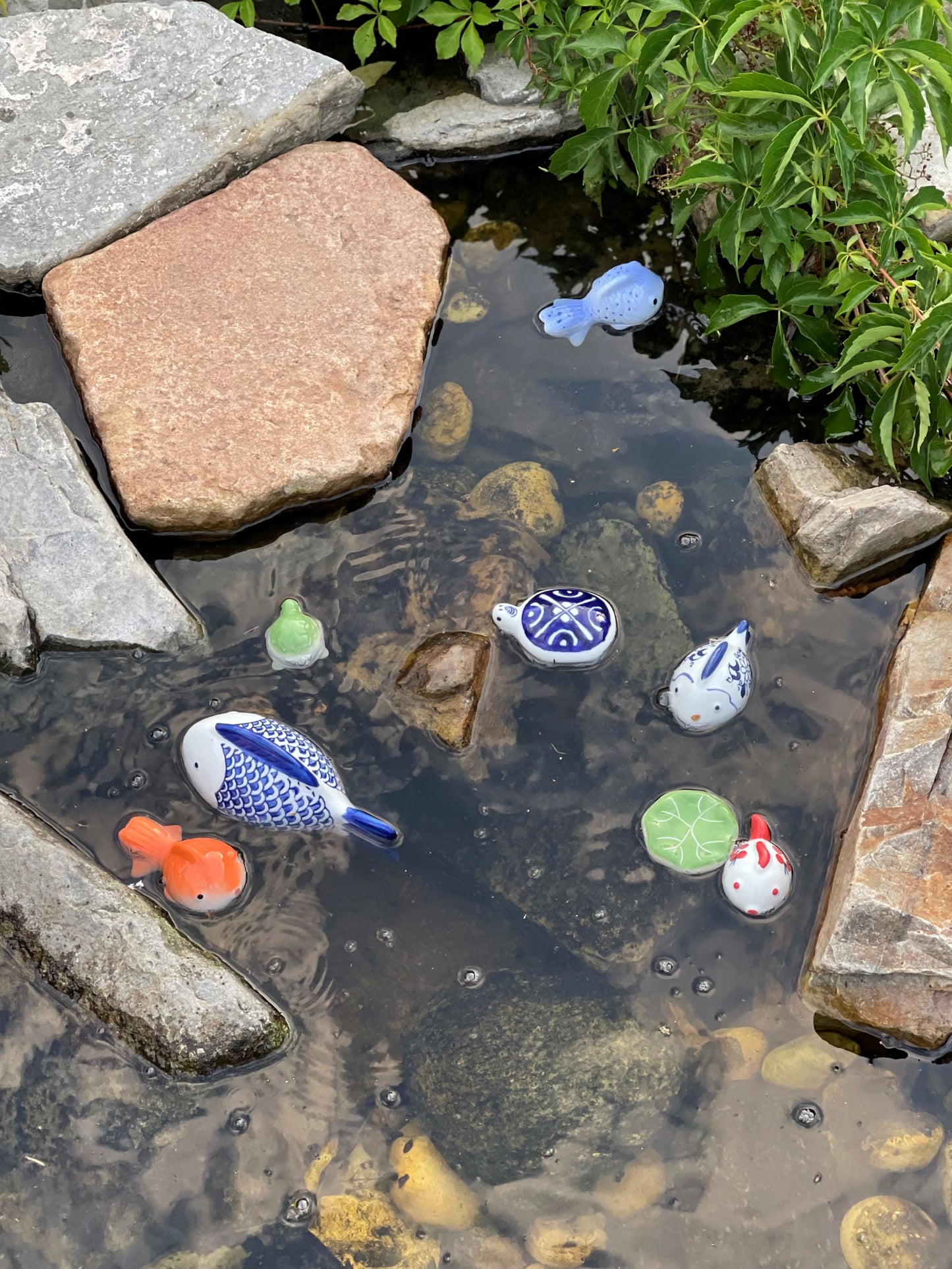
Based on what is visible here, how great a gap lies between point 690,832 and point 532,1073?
2.81 feet

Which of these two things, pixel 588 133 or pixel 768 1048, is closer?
pixel 768 1048

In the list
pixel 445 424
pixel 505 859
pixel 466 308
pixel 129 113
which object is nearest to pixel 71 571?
pixel 445 424

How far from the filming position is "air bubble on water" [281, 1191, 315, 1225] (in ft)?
9.50

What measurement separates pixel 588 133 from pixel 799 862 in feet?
9.24

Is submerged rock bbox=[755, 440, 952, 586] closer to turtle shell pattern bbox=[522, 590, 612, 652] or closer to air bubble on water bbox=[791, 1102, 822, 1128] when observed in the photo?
turtle shell pattern bbox=[522, 590, 612, 652]

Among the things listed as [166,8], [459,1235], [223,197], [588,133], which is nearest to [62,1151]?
[459,1235]

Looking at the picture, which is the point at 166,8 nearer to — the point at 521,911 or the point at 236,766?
the point at 236,766

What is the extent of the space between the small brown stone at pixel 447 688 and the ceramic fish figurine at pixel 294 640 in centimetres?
31

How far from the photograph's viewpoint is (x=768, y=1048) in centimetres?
313

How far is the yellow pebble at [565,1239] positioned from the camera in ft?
9.41

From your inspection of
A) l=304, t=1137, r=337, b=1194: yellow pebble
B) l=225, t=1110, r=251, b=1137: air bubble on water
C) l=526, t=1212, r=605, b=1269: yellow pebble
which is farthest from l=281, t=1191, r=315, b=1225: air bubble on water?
l=526, t=1212, r=605, b=1269: yellow pebble

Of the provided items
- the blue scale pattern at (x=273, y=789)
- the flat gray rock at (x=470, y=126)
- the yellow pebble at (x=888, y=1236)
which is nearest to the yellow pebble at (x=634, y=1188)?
the yellow pebble at (x=888, y=1236)

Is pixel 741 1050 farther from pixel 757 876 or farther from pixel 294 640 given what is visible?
pixel 294 640

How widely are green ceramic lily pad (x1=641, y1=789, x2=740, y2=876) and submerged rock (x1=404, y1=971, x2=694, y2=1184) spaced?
1.51ft
